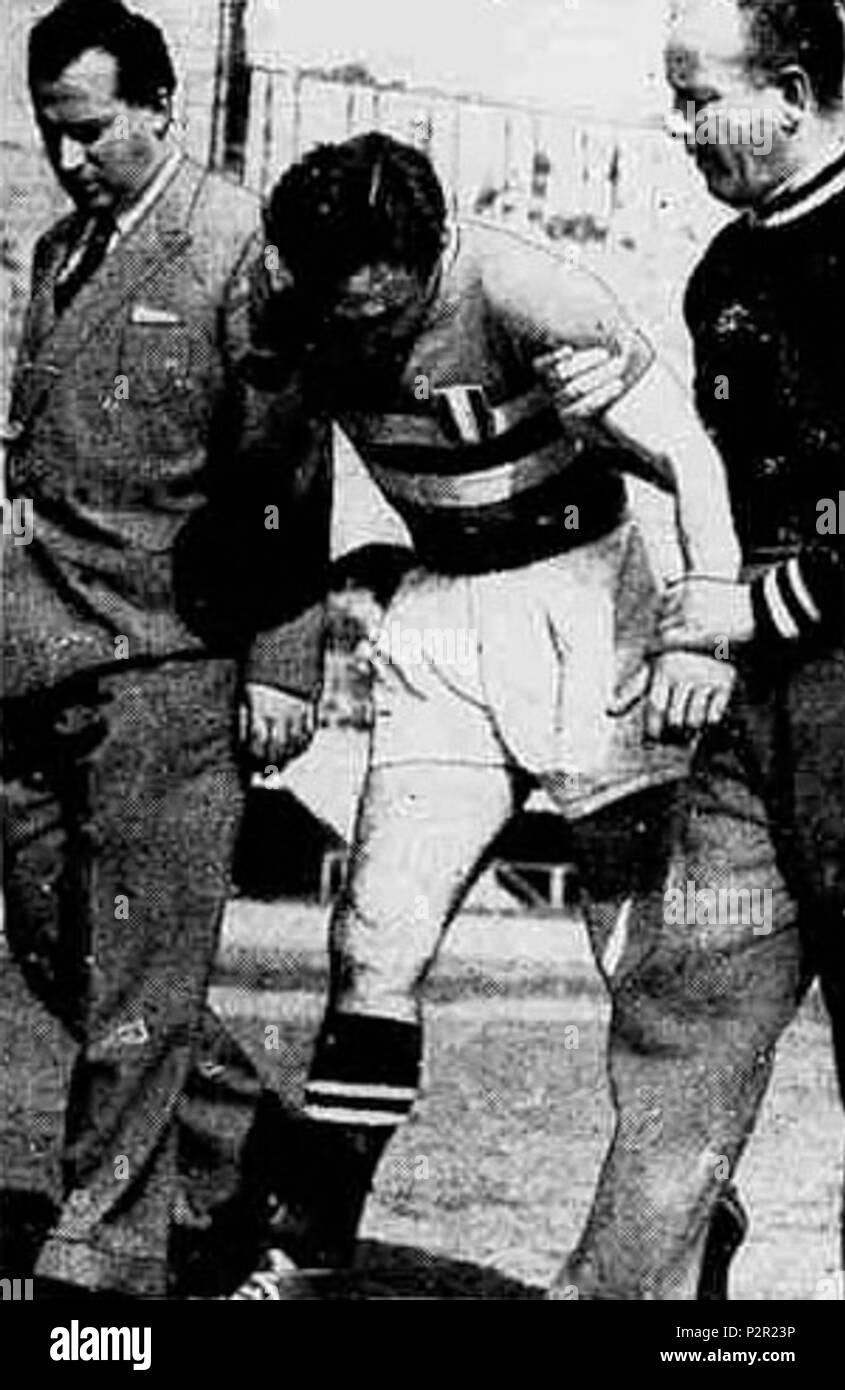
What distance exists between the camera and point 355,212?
511cm

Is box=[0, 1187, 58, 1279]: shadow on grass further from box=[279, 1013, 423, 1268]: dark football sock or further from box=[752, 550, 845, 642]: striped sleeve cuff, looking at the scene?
box=[752, 550, 845, 642]: striped sleeve cuff

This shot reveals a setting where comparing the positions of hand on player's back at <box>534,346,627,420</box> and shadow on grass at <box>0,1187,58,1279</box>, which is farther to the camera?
shadow on grass at <box>0,1187,58,1279</box>

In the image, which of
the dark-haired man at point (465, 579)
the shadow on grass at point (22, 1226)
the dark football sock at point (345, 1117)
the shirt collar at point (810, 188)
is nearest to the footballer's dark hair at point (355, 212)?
the dark-haired man at point (465, 579)

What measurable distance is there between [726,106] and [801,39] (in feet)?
0.55

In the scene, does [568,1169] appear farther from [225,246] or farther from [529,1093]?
[225,246]

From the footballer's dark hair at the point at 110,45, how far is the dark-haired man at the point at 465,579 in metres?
0.28

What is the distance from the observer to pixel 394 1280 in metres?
5.27

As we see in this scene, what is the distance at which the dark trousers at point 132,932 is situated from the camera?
511cm

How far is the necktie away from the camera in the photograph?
16.9ft

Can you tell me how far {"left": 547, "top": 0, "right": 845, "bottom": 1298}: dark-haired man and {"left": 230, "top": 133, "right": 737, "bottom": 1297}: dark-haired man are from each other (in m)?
0.07

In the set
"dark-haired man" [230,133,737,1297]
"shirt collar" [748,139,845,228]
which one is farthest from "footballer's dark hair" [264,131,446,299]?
"shirt collar" [748,139,845,228]

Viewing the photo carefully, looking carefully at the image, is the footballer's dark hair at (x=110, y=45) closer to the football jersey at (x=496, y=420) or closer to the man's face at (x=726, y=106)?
the football jersey at (x=496, y=420)

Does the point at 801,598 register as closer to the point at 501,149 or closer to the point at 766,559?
the point at 766,559

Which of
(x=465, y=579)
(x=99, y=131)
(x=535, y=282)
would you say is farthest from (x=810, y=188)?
(x=99, y=131)
